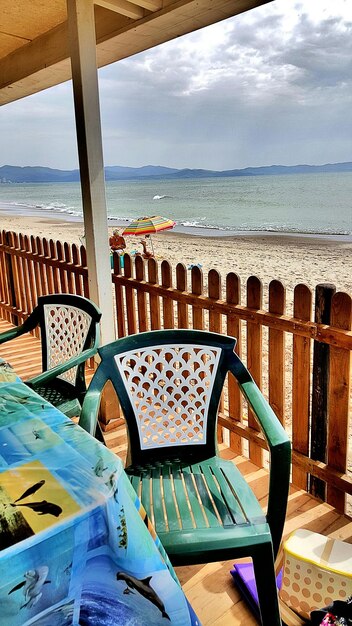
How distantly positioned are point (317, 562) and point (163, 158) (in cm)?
4835

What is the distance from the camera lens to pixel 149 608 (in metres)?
0.82

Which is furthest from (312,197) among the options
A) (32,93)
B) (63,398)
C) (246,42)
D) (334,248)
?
(63,398)

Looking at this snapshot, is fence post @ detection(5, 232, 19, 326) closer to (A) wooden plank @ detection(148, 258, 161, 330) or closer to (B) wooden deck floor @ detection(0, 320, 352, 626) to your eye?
(A) wooden plank @ detection(148, 258, 161, 330)

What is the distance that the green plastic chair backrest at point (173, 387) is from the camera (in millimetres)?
1734

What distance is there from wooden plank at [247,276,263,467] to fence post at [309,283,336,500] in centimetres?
33

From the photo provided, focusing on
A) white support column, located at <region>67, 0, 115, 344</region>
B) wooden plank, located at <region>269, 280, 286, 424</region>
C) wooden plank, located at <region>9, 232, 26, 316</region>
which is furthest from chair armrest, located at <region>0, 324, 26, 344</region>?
Answer: wooden plank, located at <region>9, 232, 26, 316</region>

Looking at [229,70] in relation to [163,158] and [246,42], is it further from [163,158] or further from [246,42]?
[163,158]

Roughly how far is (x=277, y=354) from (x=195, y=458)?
876 mm

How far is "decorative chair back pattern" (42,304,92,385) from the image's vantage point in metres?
2.36

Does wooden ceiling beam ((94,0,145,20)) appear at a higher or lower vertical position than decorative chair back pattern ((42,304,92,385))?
higher

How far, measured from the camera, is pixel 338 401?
6.95 feet

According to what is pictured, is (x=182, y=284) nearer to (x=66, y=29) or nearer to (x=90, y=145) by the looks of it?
(x=90, y=145)

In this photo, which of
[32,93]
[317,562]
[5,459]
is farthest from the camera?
[32,93]

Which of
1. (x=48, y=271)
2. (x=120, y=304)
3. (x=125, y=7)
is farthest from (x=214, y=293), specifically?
(x=48, y=271)
